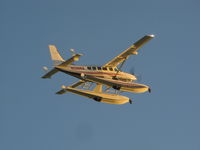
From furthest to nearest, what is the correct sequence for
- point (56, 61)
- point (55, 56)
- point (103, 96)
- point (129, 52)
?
point (129, 52), point (103, 96), point (55, 56), point (56, 61)

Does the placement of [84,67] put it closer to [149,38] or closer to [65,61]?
[65,61]

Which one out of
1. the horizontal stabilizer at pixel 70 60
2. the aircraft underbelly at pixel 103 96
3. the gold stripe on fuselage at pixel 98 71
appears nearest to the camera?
the horizontal stabilizer at pixel 70 60

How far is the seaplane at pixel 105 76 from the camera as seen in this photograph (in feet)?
149

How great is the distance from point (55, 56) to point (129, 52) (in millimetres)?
6661

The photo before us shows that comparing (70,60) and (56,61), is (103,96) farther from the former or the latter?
(70,60)

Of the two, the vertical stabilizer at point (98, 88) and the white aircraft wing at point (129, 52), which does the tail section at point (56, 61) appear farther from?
the white aircraft wing at point (129, 52)

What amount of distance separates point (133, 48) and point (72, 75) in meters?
6.07

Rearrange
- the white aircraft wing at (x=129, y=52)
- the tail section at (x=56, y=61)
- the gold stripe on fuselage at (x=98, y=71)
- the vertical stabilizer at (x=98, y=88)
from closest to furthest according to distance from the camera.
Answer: the tail section at (x=56, y=61), the gold stripe on fuselage at (x=98, y=71), the white aircraft wing at (x=129, y=52), the vertical stabilizer at (x=98, y=88)

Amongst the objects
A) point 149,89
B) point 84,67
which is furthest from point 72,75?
point 149,89

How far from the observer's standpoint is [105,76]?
4728 cm

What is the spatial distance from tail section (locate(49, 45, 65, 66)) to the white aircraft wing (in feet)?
14.8

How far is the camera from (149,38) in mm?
45969

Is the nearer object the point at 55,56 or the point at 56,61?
the point at 56,61

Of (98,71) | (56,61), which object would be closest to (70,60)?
(56,61)
